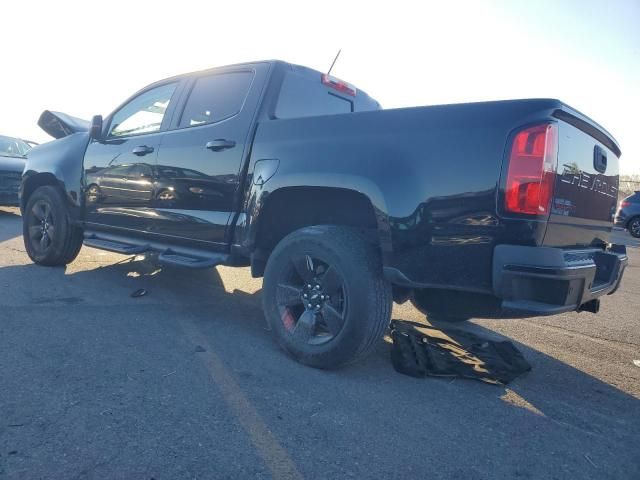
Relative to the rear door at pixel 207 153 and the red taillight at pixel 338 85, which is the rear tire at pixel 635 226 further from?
the rear door at pixel 207 153

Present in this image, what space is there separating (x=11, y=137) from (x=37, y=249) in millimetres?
7091

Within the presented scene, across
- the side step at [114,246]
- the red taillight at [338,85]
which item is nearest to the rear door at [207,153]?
the side step at [114,246]

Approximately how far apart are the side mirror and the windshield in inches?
252

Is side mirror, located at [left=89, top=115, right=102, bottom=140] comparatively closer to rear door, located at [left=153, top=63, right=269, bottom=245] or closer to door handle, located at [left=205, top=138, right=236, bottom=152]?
rear door, located at [left=153, top=63, right=269, bottom=245]

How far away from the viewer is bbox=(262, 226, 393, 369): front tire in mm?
2645

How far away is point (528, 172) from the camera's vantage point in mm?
2197

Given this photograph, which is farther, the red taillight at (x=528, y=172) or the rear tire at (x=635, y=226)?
the rear tire at (x=635, y=226)

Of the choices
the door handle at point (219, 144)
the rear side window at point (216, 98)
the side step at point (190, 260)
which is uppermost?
the rear side window at point (216, 98)

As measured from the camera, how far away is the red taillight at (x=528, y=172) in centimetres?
219

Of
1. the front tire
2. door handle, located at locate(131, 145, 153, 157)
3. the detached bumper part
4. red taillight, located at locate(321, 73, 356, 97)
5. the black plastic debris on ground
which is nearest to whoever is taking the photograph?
the detached bumper part

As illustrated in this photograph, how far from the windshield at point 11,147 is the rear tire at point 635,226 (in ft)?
55.0

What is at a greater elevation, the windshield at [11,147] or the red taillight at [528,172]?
the red taillight at [528,172]

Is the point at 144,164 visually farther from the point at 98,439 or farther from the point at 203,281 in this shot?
the point at 98,439

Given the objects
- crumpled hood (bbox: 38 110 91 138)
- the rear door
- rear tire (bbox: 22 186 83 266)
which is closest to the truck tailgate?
the rear door
